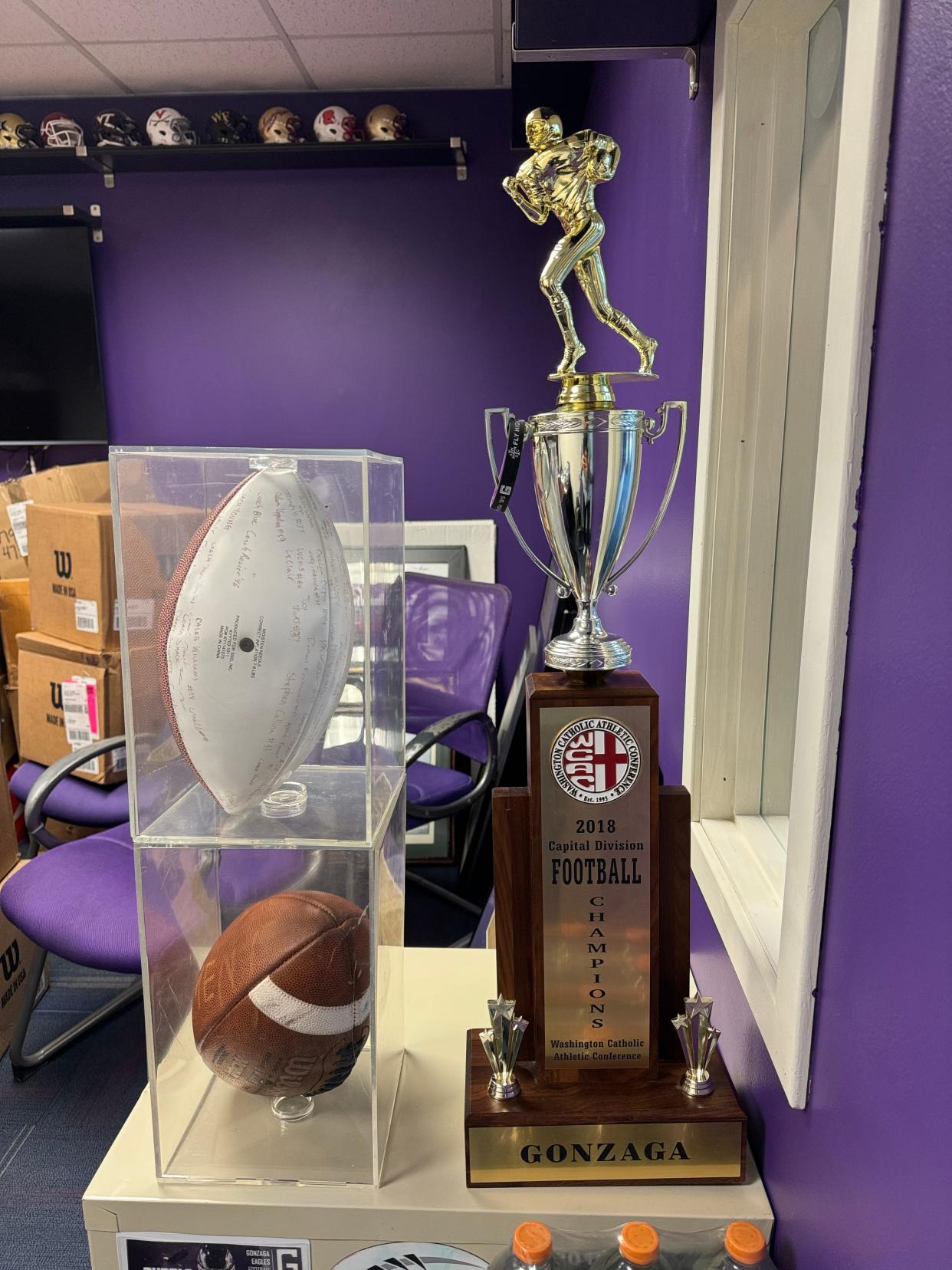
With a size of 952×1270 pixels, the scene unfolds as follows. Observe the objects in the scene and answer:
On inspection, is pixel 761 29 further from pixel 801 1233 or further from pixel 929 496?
pixel 801 1233

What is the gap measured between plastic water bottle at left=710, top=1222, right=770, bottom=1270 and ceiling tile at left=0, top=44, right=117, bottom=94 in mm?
3636

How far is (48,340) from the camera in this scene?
351cm

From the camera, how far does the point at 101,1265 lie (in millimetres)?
1000

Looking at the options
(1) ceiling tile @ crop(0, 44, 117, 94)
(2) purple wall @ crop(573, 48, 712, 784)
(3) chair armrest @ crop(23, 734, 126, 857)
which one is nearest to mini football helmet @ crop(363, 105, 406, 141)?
(1) ceiling tile @ crop(0, 44, 117, 94)

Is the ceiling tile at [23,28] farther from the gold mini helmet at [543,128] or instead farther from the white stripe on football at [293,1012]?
the white stripe on football at [293,1012]

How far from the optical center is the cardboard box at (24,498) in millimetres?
3240

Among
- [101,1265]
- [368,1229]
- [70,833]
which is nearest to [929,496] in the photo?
[368,1229]

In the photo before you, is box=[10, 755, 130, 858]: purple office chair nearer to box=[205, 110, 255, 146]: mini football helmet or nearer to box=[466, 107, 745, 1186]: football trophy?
box=[466, 107, 745, 1186]: football trophy

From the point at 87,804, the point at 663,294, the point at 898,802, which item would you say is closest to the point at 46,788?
the point at 87,804

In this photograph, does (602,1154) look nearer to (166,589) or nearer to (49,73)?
(166,589)

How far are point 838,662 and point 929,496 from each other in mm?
178

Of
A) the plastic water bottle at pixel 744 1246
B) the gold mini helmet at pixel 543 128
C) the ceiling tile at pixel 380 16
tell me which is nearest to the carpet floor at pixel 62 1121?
the plastic water bottle at pixel 744 1246

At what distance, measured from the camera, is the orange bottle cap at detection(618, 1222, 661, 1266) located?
762mm

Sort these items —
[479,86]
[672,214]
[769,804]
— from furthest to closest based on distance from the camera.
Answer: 1. [479,86]
2. [672,214]
3. [769,804]
